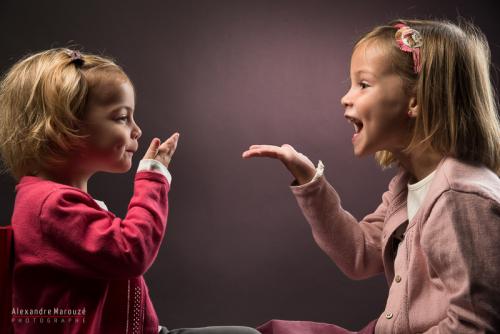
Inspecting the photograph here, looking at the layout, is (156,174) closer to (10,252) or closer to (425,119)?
(10,252)

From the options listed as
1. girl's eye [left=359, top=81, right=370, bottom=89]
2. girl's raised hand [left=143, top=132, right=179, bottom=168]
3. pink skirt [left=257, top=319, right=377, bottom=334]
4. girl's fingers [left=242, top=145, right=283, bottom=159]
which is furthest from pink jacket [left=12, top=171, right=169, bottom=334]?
girl's eye [left=359, top=81, right=370, bottom=89]

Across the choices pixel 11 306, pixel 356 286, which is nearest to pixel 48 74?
pixel 11 306

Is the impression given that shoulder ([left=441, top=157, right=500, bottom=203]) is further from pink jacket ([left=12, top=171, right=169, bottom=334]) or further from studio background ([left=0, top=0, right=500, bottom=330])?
studio background ([left=0, top=0, right=500, bottom=330])

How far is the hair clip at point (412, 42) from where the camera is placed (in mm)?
1286

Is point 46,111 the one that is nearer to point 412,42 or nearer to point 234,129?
point 412,42

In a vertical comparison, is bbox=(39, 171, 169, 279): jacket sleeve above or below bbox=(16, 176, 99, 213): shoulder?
below

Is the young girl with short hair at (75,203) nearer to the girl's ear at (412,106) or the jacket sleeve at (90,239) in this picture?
the jacket sleeve at (90,239)

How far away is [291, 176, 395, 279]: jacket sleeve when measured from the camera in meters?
1.41

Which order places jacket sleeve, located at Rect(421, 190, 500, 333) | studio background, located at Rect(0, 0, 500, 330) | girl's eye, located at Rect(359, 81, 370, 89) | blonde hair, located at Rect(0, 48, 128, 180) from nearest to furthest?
jacket sleeve, located at Rect(421, 190, 500, 333)
blonde hair, located at Rect(0, 48, 128, 180)
girl's eye, located at Rect(359, 81, 370, 89)
studio background, located at Rect(0, 0, 500, 330)

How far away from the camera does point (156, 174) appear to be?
4.11ft

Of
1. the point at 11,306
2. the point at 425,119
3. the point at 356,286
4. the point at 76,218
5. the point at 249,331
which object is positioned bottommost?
the point at 356,286

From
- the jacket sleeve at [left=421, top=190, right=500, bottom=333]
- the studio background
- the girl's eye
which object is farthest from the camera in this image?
the studio background

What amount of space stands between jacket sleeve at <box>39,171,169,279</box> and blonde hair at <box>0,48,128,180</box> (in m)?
0.12

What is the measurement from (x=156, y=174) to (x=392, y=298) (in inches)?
19.8
